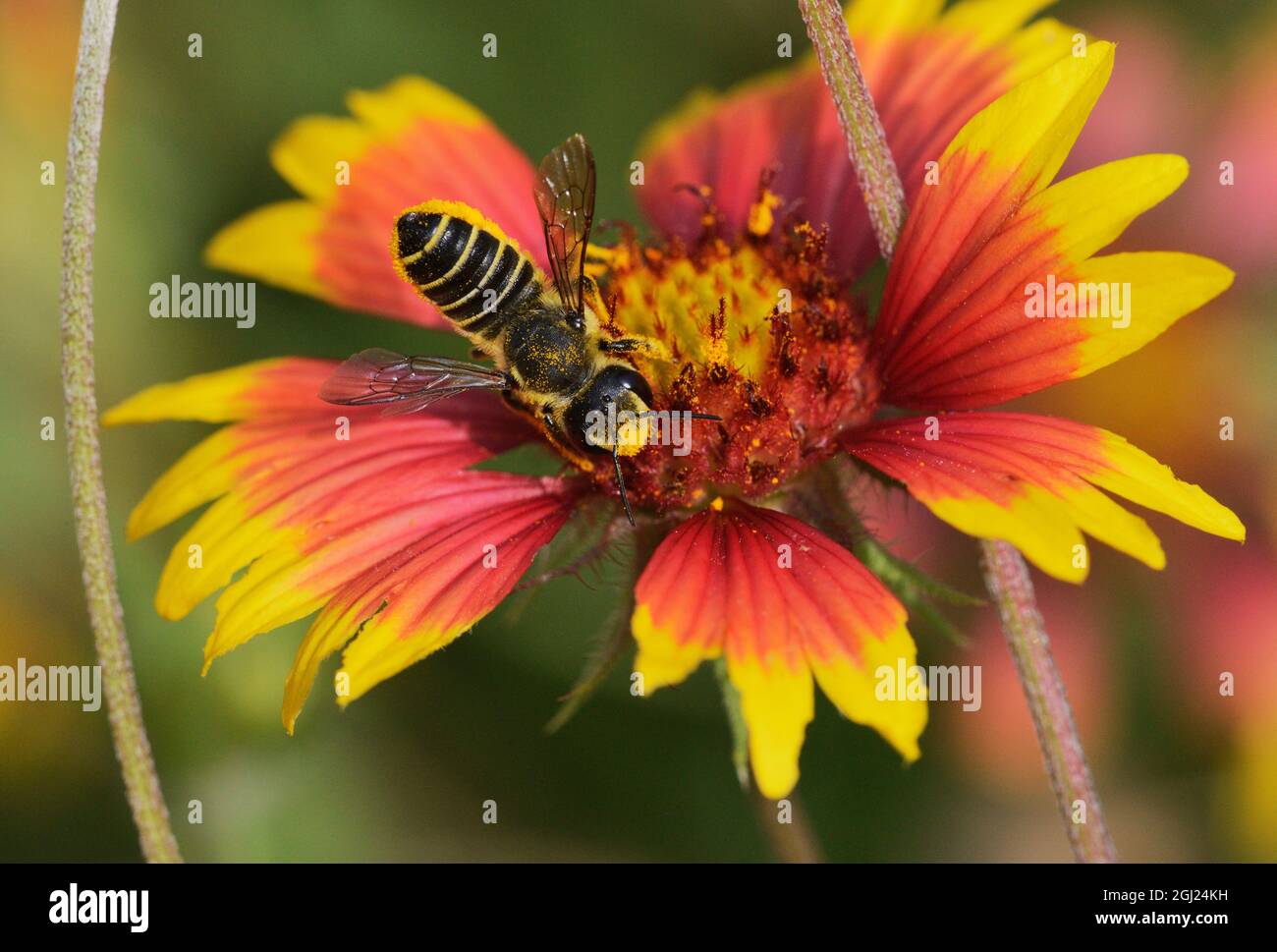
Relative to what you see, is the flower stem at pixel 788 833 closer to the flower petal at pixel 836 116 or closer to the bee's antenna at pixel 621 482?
the bee's antenna at pixel 621 482

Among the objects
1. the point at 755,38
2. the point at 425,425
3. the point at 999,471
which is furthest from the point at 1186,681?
the point at 755,38

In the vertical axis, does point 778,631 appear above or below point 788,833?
above

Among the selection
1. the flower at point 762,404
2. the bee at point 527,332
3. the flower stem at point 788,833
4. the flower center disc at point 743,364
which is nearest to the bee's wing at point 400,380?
the bee at point 527,332

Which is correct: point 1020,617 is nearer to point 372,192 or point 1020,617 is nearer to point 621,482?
point 621,482

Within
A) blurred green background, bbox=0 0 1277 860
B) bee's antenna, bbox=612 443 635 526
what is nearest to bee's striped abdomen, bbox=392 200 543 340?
bee's antenna, bbox=612 443 635 526

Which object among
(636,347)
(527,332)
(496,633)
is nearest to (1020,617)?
(636,347)
